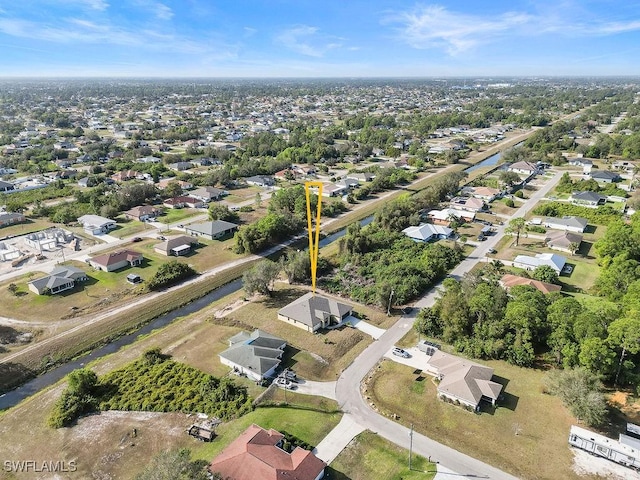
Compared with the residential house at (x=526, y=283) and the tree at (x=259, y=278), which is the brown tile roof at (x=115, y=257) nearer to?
the tree at (x=259, y=278)

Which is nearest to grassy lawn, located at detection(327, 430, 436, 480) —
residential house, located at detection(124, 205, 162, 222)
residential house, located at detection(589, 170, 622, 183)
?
residential house, located at detection(124, 205, 162, 222)

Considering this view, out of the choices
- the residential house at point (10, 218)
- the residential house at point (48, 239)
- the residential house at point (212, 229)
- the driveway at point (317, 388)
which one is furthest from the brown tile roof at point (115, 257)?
the driveway at point (317, 388)

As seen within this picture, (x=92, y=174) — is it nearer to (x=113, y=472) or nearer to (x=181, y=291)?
(x=181, y=291)

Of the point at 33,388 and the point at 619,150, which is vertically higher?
the point at 619,150

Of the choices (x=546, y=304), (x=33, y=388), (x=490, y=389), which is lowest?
(x=33, y=388)

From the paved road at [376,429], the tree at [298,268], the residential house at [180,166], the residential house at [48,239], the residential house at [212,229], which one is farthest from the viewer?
the residential house at [180,166]

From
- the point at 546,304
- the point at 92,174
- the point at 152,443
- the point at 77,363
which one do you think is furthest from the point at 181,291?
the point at 92,174

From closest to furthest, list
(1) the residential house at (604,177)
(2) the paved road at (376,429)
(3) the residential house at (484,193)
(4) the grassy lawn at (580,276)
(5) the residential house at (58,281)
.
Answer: (2) the paved road at (376,429) < (5) the residential house at (58,281) < (4) the grassy lawn at (580,276) < (3) the residential house at (484,193) < (1) the residential house at (604,177)

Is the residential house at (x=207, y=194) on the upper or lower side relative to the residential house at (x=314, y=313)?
upper
